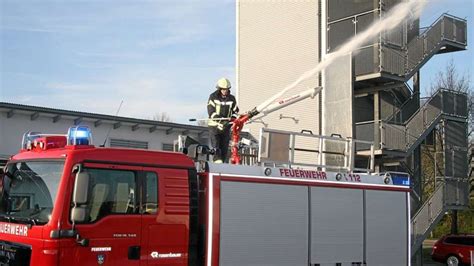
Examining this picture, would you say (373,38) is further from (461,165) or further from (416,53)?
(461,165)

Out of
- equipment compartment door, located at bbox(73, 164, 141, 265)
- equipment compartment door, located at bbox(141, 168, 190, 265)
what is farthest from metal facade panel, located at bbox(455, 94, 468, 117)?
equipment compartment door, located at bbox(73, 164, 141, 265)

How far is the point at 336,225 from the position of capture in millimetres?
8695

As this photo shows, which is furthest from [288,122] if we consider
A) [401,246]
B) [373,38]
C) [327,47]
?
[401,246]

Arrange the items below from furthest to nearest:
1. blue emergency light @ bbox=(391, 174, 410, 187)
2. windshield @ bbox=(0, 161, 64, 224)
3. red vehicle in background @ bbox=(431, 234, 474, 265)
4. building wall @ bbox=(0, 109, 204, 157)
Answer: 1. red vehicle in background @ bbox=(431, 234, 474, 265)
2. building wall @ bbox=(0, 109, 204, 157)
3. blue emergency light @ bbox=(391, 174, 410, 187)
4. windshield @ bbox=(0, 161, 64, 224)

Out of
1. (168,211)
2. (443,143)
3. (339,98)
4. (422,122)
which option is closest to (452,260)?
(443,143)

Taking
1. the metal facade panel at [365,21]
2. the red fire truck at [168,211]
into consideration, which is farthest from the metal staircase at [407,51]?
the red fire truck at [168,211]

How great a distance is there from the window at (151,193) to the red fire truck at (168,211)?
0.01m

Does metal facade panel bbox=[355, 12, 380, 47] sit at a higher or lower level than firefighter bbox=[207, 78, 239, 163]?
higher

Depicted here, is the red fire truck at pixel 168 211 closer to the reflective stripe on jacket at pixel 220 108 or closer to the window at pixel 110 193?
the window at pixel 110 193

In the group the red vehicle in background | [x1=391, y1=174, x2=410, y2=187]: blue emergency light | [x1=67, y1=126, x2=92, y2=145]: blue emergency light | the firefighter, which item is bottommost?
the red vehicle in background

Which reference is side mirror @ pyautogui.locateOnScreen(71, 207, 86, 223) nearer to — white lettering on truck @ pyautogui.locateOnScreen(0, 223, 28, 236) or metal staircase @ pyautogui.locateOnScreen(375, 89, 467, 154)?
white lettering on truck @ pyautogui.locateOnScreen(0, 223, 28, 236)

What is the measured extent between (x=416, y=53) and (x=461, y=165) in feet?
16.4

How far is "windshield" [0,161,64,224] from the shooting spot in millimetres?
6355

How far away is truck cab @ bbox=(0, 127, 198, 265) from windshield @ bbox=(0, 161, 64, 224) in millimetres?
11
